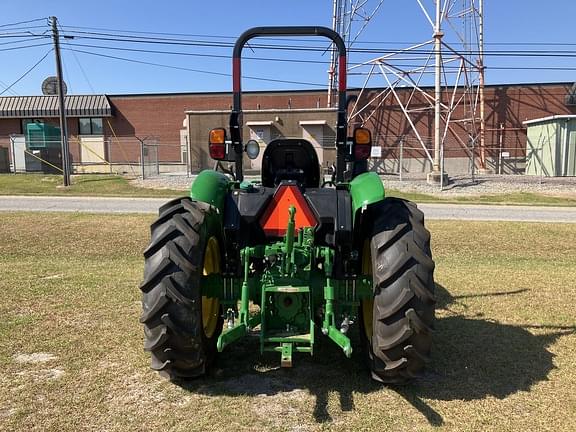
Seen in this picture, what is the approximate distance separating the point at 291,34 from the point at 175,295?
2.52 metres

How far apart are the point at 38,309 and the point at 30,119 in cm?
3663

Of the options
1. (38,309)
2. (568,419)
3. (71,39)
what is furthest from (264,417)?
(71,39)

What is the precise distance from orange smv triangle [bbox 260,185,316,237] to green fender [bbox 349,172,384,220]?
1.21ft

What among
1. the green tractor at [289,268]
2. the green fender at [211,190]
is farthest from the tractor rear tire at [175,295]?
the green fender at [211,190]

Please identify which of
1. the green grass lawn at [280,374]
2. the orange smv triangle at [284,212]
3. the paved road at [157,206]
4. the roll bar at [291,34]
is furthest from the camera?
the paved road at [157,206]

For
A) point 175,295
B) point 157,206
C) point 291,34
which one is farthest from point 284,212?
point 157,206

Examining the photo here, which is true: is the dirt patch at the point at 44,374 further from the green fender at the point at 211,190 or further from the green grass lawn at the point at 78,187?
the green grass lawn at the point at 78,187

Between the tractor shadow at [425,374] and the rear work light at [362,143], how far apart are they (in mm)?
1670

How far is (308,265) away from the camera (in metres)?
3.74

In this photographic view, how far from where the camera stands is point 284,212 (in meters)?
4.07

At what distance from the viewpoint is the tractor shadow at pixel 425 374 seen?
3.65 metres

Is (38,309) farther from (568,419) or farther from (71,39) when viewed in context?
(71,39)

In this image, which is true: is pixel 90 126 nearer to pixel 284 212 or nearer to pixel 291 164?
pixel 291 164

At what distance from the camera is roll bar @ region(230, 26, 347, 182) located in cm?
446
